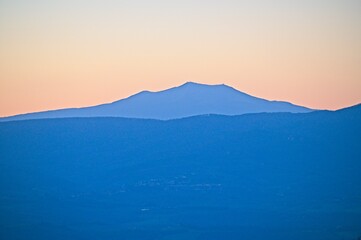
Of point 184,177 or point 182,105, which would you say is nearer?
point 184,177

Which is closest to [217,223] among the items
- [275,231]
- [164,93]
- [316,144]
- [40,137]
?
[275,231]

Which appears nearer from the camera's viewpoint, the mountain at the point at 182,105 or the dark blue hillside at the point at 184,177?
the dark blue hillside at the point at 184,177

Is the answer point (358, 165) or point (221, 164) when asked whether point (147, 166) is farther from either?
point (358, 165)

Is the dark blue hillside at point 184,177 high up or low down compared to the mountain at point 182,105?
down

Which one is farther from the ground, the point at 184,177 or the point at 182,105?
the point at 182,105

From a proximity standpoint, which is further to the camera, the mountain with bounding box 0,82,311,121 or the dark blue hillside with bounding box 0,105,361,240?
the mountain with bounding box 0,82,311,121
